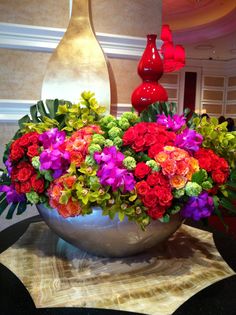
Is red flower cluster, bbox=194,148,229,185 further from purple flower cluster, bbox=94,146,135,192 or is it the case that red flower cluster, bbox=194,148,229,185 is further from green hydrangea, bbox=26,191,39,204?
green hydrangea, bbox=26,191,39,204

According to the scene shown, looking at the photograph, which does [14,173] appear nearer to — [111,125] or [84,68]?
[111,125]

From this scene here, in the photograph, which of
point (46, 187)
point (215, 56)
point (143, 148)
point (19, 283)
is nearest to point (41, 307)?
Answer: point (19, 283)

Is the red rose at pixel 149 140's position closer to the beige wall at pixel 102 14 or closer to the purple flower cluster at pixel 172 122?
the purple flower cluster at pixel 172 122

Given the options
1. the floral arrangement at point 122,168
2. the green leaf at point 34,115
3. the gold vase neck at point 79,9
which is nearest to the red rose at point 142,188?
the floral arrangement at point 122,168

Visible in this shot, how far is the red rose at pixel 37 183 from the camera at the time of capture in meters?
0.56

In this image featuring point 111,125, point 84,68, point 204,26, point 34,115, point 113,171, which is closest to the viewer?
point 113,171

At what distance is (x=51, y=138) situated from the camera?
0.58 meters

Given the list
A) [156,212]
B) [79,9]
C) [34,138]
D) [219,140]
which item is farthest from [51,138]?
[79,9]

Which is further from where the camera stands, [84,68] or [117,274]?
[84,68]

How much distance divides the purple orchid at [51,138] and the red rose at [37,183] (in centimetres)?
6

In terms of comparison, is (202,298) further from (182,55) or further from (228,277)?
(182,55)

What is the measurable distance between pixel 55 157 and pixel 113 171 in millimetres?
111

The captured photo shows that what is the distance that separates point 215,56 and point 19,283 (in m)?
7.80

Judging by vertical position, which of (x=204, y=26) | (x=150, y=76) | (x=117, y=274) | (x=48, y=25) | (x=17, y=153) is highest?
(x=204, y=26)
